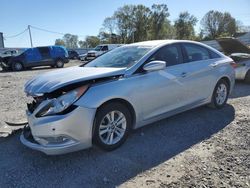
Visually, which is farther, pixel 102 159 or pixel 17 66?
pixel 17 66

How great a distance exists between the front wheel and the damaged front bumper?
10.4 feet

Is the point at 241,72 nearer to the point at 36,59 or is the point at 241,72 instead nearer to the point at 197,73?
the point at 197,73

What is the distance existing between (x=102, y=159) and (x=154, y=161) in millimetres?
715

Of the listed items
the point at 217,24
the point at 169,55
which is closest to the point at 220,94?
the point at 169,55

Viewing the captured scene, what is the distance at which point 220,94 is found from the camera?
228 inches

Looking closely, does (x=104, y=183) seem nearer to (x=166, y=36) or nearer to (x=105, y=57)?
(x=105, y=57)

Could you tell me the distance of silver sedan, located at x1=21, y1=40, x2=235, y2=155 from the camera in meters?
3.38

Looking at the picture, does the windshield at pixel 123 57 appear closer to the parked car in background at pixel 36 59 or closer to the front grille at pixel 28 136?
the front grille at pixel 28 136

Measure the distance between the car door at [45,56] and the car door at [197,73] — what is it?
55.7ft

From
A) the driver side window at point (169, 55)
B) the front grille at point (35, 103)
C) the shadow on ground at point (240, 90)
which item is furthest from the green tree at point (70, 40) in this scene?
the front grille at point (35, 103)

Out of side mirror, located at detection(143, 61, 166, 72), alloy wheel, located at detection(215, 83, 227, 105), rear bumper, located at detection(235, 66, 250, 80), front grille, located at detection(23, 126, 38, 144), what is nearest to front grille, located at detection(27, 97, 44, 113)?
front grille, located at detection(23, 126, 38, 144)

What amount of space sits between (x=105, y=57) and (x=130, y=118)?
157 cm

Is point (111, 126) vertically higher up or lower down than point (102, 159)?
higher up

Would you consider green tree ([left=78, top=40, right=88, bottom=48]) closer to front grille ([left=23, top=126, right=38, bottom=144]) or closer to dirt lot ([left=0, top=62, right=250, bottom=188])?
dirt lot ([left=0, top=62, right=250, bottom=188])
